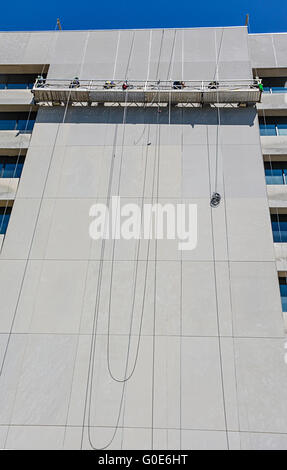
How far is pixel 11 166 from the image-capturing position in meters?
17.0

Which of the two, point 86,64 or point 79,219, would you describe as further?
point 86,64

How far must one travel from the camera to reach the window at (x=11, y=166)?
16750 mm

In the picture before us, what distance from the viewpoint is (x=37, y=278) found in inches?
516

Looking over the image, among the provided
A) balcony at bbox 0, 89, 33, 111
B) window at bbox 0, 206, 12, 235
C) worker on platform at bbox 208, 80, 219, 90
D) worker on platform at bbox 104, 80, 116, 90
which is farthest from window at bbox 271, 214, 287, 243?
balcony at bbox 0, 89, 33, 111

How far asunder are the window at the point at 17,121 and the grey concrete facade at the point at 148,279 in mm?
826

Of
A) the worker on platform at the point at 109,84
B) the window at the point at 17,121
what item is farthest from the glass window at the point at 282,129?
the window at the point at 17,121

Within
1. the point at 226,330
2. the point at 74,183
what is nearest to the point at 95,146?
the point at 74,183

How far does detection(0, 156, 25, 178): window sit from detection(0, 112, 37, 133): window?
2.02 meters

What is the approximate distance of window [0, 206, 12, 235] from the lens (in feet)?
50.3

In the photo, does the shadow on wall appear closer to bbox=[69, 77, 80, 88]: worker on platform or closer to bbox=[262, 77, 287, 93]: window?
bbox=[69, 77, 80, 88]: worker on platform

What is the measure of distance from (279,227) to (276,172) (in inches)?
135

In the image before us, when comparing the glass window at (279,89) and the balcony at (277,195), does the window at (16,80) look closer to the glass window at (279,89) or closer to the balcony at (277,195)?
the glass window at (279,89)

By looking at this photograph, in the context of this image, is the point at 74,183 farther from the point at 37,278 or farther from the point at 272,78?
the point at 272,78

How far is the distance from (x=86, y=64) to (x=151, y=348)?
677 inches
